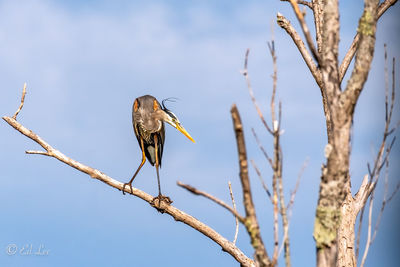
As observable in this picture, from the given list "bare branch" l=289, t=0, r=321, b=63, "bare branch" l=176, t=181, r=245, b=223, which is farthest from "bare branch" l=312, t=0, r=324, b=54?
"bare branch" l=176, t=181, r=245, b=223

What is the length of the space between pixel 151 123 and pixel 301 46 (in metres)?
2.30

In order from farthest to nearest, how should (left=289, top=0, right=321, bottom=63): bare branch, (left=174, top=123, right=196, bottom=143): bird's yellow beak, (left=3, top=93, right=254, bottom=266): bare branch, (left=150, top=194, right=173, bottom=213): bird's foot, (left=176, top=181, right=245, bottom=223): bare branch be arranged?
(left=174, top=123, right=196, bottom=143): bird's yellow beak
(left=150, top=194, right=173, bottom=213): bird's foot
(left=3, top=93, right=254, bottom=266): bare branch
(left=289, top=0, right=321, bottom=63): bare branch
(left=176, top=181, right=245, bottom=223): bare branch

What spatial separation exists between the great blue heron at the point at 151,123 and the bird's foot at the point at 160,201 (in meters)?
0.61

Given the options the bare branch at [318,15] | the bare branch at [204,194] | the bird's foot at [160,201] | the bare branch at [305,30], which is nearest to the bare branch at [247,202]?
the bare branch at [204,194]

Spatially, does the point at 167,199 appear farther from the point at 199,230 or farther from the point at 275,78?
the point at 275,78

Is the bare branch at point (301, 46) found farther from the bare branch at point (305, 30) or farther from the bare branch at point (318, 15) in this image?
the bare branch at point (305, 30)

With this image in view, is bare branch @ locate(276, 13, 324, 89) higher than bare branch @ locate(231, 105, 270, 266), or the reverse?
bare branch @ locate(276, 13, 324, 89)

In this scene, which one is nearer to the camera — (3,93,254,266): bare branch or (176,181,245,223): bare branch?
(176,181,245,223): bare branch

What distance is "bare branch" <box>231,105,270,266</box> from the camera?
273 centimetres

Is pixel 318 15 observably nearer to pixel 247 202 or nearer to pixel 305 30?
pixel 305 30

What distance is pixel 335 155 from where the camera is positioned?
302 centimetres

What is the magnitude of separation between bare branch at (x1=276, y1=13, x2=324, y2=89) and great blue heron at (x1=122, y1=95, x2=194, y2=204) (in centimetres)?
187

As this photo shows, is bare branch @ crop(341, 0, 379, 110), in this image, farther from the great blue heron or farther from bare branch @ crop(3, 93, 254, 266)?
the great blue heron

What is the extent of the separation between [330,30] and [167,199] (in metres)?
3.85
